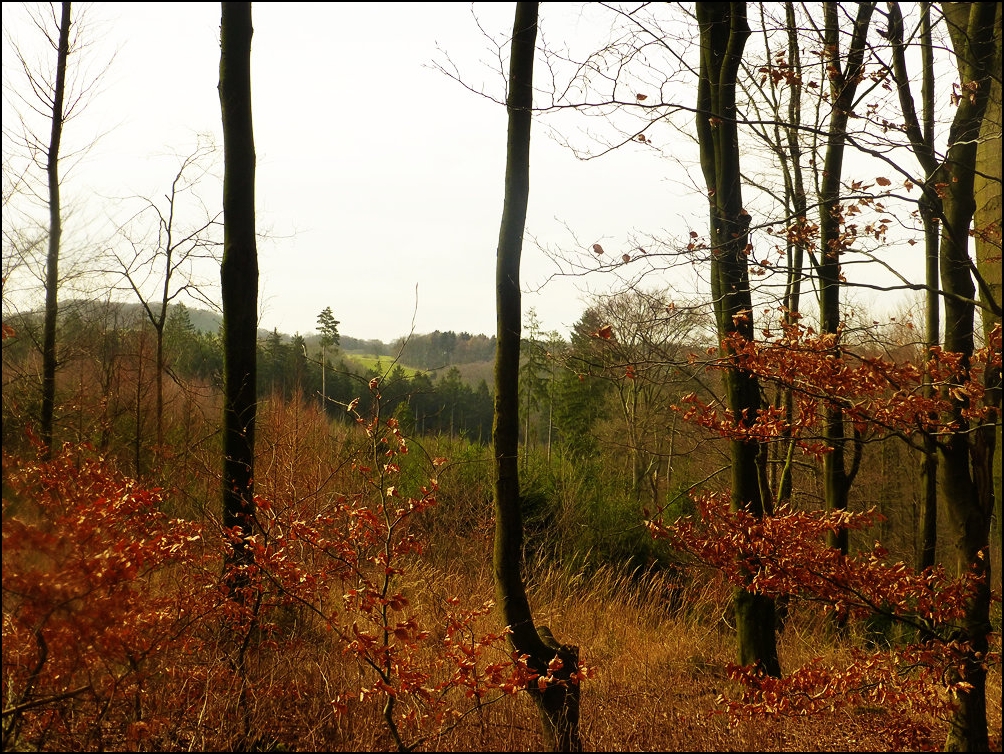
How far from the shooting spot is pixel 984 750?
181 inches

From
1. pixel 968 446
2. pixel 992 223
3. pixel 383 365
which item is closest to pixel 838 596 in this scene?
pixel 968 446

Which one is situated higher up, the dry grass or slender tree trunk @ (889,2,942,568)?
slender tree trunk @ (889,2,942,568)

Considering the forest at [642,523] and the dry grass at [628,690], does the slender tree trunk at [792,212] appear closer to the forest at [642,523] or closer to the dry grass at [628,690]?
the forest at [642,523]

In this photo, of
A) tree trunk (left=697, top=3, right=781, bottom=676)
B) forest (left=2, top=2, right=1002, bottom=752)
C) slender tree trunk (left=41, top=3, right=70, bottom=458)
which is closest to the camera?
forest (left=2, top=2, right=1002, bottom=752)

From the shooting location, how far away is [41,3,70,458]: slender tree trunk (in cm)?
864

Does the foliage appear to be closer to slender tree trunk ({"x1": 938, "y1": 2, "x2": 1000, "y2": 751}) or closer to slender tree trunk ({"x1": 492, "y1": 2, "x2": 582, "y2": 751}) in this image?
slender tree trunk ({"x1": 938, "y1": 2, "x2": 1000, "y2": 751})

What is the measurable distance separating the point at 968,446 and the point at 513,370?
3.03 m

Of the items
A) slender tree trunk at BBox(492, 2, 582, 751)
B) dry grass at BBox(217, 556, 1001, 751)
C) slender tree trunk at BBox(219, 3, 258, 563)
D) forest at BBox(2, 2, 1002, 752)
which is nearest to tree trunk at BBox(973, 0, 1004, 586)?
forest at BBox(2, 2, 1002, 752)

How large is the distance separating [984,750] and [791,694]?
4.11ft

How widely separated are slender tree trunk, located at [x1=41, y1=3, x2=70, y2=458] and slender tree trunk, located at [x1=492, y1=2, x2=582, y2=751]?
5971 millimetres

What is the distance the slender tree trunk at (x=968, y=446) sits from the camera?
440cm

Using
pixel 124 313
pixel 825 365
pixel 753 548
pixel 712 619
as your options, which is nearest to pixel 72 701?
pixel 753 548

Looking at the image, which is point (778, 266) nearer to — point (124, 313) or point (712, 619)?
point (712, 619)

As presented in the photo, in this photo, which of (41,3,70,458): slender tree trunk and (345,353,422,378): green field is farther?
(41,3,70,458): slender tree trunk
